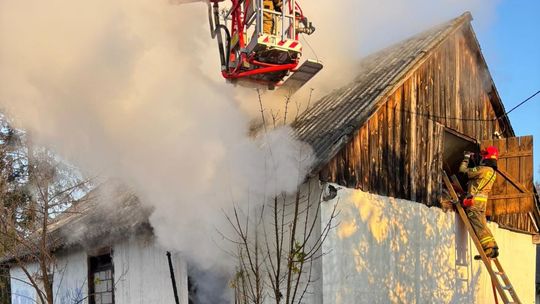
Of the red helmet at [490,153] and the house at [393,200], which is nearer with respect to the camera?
the house at [393,200]

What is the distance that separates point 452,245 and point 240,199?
170 inches

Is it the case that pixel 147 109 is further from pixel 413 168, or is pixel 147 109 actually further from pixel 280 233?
pixel 413 168

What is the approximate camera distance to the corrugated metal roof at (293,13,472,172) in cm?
708

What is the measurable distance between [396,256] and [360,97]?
94.6 inches

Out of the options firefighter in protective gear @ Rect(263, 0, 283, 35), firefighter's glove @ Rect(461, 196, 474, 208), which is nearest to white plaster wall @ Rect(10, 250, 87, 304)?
firefighter in protective gear @ Rect(263, 0, 283, 35)

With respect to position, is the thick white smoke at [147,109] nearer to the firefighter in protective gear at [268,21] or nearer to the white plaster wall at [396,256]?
the firefighter in protective gear at [268,21]

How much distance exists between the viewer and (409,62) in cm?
870

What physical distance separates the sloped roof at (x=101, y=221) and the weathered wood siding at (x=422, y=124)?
113 inches

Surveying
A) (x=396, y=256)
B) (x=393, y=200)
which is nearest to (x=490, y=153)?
(x=393, y=200)

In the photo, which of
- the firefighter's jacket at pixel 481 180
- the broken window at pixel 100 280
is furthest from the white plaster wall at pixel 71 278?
the firefighter's jacket at pixel 481 180

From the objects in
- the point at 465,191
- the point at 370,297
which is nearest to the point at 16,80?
the point at 370,297

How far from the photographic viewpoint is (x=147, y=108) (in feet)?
21.2

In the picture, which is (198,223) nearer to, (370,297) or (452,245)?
(370,297)

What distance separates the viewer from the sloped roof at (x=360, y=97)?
23.2ft
